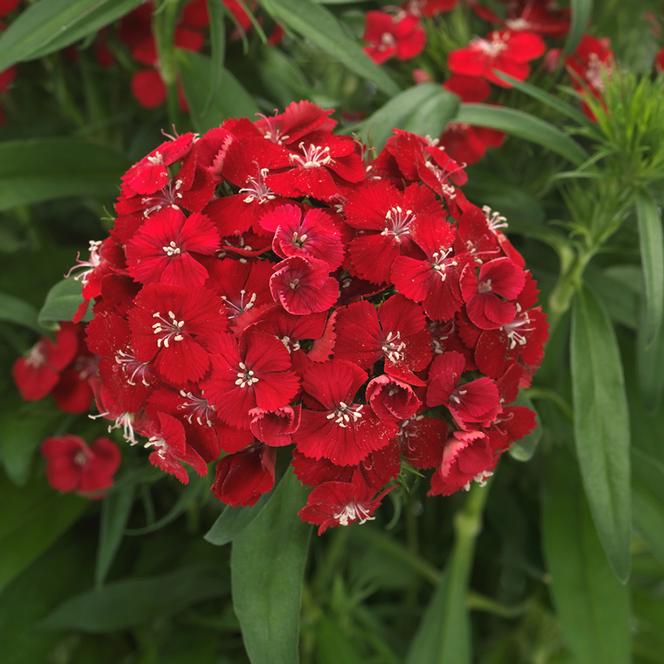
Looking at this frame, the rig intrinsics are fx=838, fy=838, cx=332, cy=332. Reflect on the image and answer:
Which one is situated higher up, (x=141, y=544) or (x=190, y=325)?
(x=190, y=325)

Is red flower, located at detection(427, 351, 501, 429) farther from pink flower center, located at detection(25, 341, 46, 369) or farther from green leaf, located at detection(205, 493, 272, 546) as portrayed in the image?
pink flower center, located at detection(25, 341, 46, 369)

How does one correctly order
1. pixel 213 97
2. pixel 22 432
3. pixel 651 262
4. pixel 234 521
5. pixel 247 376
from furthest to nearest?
pixel 22 432
pixel 213 97
pixel 651 262
pixel 234 521
pixel 247 376

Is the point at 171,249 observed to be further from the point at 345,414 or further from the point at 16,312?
the point at 16,312

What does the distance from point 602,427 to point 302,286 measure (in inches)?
19.1

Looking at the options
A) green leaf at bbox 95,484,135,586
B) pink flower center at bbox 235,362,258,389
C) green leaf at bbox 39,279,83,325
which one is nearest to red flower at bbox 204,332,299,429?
pink flower center at bbox 235,362,258,389

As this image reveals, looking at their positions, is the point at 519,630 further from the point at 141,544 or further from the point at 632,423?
the point at 141,544

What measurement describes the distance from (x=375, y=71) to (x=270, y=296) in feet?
1.46

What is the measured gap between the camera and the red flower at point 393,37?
116 cm

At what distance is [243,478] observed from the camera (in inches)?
28.8

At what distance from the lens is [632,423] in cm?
129

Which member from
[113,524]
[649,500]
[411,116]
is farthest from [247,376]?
[649,500]

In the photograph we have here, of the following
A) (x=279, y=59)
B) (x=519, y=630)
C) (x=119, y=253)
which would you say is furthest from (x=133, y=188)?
(x=519, y=630)

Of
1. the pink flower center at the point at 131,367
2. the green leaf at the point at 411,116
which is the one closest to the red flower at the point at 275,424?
the pink flower center at the point at 131,367

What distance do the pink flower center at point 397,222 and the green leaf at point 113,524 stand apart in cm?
58
